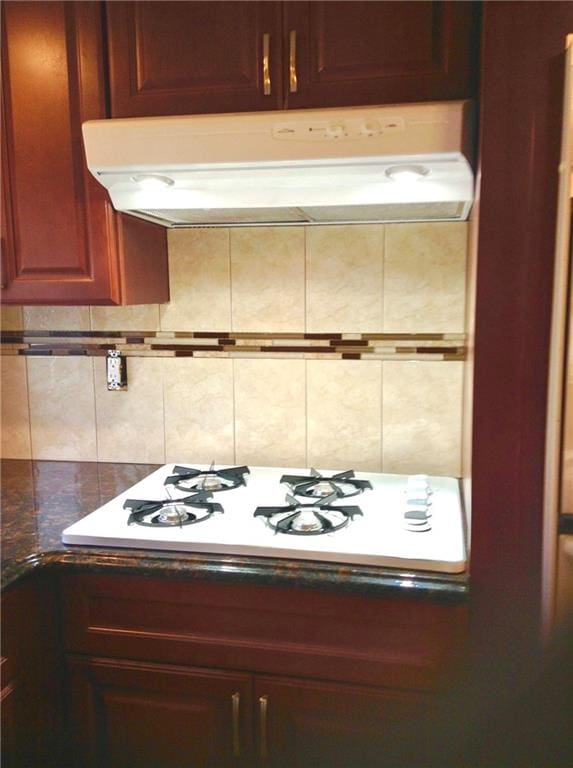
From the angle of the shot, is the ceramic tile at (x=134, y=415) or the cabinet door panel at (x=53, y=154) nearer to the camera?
the cabinet door panel at (x=53, y=154)

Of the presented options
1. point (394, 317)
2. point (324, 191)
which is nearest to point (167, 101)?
point (324, 191)

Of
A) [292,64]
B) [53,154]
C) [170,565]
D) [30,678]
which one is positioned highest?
[292,64]

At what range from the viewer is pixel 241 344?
1.83 meters

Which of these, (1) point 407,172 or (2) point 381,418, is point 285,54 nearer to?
(1) point 407,172

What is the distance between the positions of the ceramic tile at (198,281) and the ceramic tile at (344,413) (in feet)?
1.06

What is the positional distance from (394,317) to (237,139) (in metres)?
0.69

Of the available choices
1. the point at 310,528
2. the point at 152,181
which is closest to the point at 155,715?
the point at 310,528

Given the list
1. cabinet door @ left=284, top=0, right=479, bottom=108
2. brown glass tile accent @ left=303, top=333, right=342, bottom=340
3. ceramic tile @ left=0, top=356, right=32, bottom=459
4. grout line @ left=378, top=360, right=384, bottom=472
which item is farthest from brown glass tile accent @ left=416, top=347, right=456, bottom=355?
ceramic tile @ left=0, top=356, right=32, bottom=459

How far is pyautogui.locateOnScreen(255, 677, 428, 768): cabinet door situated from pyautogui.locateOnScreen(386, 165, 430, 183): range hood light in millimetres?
1038

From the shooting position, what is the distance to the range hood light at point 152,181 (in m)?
1.34

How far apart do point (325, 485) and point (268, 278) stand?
60cm

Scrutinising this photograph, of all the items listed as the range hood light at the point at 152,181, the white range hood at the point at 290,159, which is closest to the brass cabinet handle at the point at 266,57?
the white range hood at the point at 290,159

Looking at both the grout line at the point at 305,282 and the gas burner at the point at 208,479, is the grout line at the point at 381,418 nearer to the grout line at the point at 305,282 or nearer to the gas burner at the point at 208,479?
the grout line at the point at 305,282

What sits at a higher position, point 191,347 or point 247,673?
point 191,347
